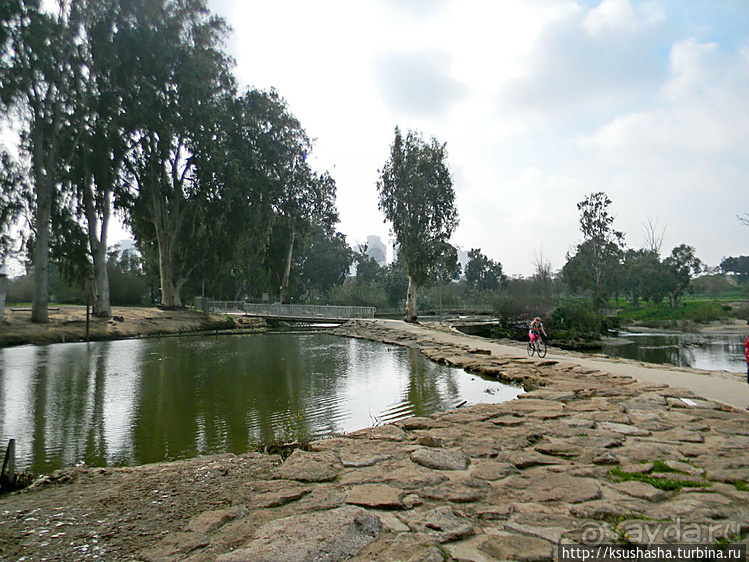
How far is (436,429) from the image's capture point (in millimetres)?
5562

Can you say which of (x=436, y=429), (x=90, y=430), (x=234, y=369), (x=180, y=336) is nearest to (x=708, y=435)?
(x=436, y=429)

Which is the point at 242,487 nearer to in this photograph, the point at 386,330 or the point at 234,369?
→ the point at 234,369

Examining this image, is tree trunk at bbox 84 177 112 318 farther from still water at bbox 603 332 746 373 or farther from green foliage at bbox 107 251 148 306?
still water at bbox 603 332 746 373

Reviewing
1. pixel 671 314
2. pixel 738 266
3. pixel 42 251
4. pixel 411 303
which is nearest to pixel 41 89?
pixel 42 251

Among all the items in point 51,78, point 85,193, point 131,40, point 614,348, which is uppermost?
point 131,40

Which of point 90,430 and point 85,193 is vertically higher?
point 85,193

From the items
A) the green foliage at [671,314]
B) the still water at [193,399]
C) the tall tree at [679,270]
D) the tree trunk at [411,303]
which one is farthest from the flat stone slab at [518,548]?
the tall tree at [679,270]

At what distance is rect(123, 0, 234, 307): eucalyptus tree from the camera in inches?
934

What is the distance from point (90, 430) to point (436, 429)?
15.4 feet

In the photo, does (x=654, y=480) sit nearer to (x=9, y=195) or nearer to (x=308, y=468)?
(x=308, y=468)

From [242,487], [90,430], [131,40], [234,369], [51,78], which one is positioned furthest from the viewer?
[131,40]

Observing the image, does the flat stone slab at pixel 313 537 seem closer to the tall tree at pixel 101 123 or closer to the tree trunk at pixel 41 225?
the tree trunk at pixel 41 225

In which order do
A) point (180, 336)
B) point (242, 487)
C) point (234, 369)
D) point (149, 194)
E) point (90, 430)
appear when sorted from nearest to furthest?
1. point (242, 487)
2. point (90, 430)
3. point (234, 369)
4. point (180, 336)
5. point (149, 194)

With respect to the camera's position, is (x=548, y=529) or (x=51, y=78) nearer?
(x=548, y=529)
